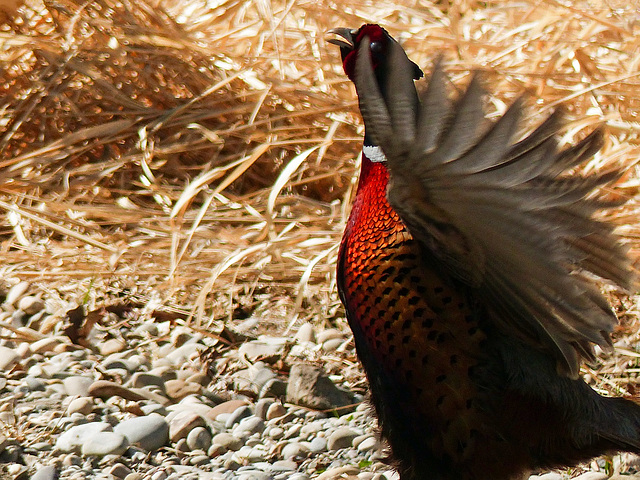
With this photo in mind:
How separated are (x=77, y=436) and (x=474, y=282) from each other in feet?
3.69

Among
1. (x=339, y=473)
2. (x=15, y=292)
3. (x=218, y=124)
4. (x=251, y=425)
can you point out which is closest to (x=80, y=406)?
(x=251, y=425)

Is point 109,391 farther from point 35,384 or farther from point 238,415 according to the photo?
point 238,415

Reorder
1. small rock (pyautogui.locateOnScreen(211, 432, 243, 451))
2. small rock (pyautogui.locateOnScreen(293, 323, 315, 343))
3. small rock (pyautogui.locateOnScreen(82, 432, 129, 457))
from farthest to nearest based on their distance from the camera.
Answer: small rock (pyautogui.locateOnScreen(293, 323, 315, 343)) < small rock (pyautogui.locateOnScreen(211, 432, 243, 451)) < small rock (pyautogui.locateOnScreen(82, 432, 129, 457))

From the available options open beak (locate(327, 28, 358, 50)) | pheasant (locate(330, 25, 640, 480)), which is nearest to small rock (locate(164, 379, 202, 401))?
pheasant (locate(330, 25, 640, 480))

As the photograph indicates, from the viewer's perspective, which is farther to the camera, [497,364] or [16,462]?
[16,462]

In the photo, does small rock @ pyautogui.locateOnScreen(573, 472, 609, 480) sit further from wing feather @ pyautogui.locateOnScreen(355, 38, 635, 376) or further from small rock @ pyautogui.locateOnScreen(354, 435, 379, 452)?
wing feather @ pyautogui.locateOnScreen(355, 38, 635, 376)

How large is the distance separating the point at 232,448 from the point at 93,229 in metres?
1.20

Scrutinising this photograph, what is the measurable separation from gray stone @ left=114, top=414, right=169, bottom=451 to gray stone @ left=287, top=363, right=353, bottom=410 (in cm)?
37

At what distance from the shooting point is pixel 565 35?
352 cm

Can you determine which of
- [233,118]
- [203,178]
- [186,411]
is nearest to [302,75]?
[233,118]

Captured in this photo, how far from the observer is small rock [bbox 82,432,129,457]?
7.35ft

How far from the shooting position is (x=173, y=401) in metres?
2.59

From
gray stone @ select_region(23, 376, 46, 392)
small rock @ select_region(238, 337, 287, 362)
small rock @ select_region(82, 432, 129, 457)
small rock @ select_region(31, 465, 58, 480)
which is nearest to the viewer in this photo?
small rock @ select_region(31, 465, 58, 480)

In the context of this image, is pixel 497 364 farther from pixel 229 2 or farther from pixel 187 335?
pixel 229 2
